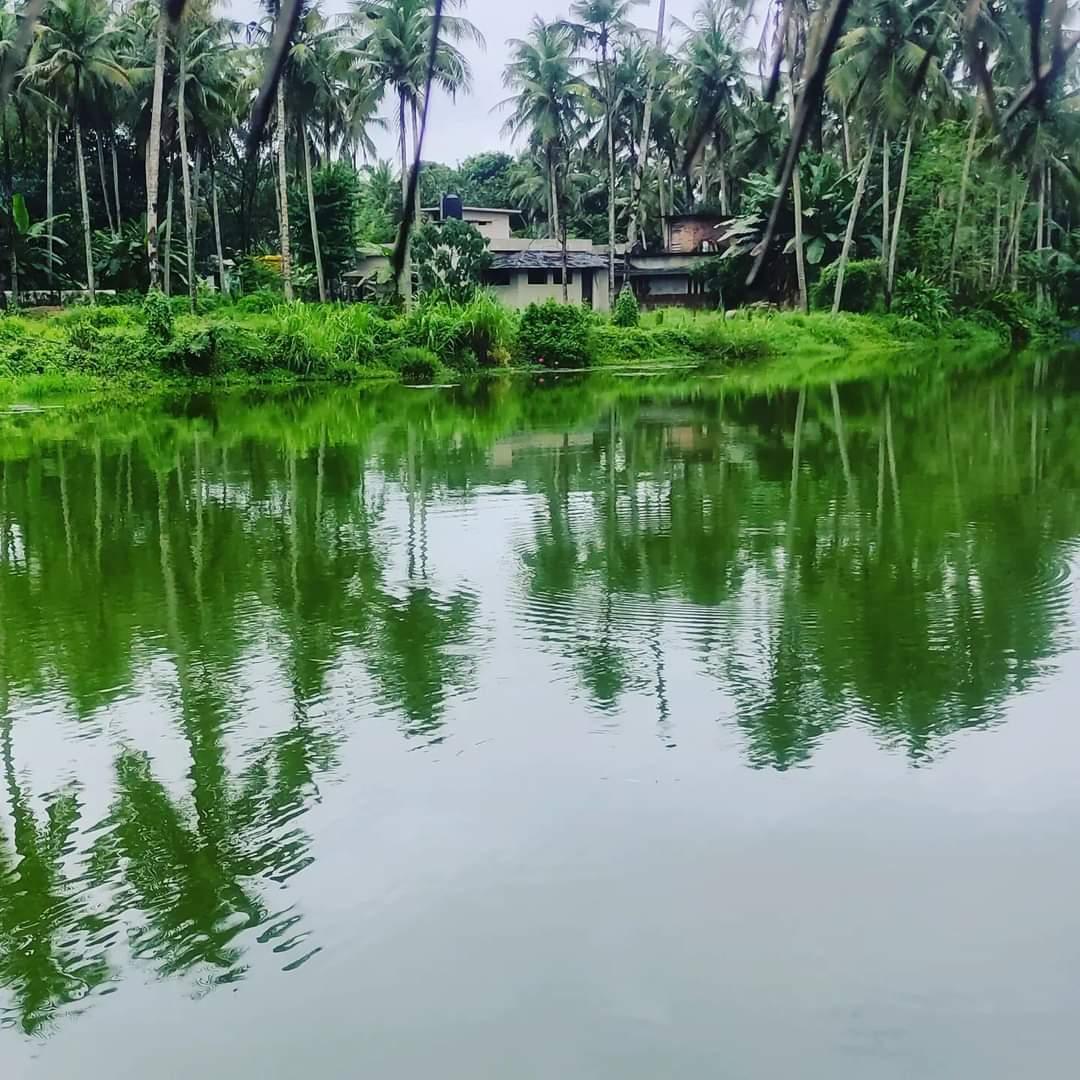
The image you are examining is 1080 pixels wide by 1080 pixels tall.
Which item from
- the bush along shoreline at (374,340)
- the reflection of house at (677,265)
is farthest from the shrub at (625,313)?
the reflection of house at (677,265)

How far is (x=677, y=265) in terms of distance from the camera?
116ft

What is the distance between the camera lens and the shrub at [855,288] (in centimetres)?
3061

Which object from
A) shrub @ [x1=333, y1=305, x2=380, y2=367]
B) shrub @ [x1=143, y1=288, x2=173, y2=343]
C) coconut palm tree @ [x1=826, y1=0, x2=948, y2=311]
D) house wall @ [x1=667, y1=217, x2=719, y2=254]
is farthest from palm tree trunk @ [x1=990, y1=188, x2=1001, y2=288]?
coconut palm tree @ [x1=826, y1=0, x2=948, y2=311]

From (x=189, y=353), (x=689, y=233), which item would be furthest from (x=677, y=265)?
(x=189, y=353)

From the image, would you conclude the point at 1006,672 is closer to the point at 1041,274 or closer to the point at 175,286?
the point at 175,286

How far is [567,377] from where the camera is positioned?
22562 millimetres

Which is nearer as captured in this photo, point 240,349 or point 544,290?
point 240,349

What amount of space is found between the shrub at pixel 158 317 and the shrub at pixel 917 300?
17781 mm

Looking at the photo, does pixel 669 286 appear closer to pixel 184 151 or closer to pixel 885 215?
pixel 885 215

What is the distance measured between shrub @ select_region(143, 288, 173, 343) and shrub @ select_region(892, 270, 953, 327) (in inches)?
700

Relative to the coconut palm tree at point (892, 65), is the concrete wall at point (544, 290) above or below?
above

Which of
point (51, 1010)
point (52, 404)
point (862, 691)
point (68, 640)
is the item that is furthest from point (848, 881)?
point (52, 404)

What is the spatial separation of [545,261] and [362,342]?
11014 millimetres

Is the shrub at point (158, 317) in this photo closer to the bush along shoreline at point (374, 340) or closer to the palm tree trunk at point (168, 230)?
the bush along shoreline at point (374, 340)
